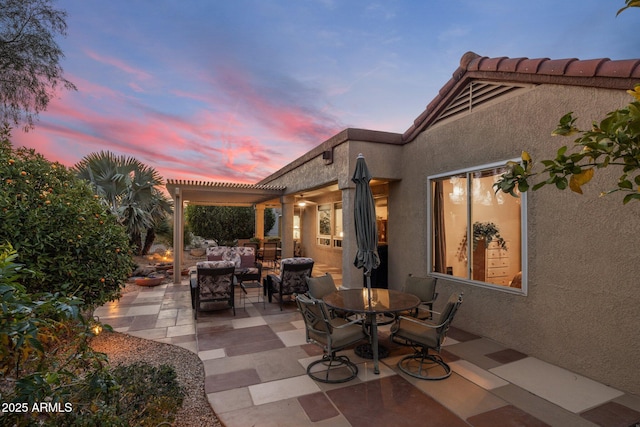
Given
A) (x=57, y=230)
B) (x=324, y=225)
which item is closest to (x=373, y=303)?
(x=57, y=230)

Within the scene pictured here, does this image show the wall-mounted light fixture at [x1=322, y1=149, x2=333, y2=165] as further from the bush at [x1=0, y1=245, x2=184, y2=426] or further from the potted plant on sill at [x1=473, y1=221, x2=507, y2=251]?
the bush at [x1=0, y1=245, x2=184, y2=426]

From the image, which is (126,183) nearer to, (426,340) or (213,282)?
(213,282)

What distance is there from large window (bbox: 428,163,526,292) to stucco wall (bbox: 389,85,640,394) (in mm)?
230

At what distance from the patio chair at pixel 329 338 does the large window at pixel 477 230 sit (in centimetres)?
282

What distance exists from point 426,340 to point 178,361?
362 centimetres

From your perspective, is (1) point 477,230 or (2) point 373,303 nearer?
(2) point 373,303

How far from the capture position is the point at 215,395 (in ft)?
12.1

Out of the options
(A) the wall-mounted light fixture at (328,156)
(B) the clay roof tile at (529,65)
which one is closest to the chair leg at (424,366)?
(B) the clay roof tile at (529,65)

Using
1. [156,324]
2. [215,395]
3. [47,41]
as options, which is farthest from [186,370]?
[47,41]

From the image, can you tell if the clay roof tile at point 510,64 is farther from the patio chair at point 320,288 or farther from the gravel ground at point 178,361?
the gravel ground at point 178,361

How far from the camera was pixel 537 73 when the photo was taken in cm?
462

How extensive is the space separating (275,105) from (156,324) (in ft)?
27.3

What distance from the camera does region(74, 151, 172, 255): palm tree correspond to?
Answer: 1180cm

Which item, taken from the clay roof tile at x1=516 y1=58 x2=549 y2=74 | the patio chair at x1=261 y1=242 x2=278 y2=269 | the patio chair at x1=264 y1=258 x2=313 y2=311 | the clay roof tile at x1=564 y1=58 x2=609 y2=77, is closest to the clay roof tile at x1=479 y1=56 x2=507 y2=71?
the clay roof tile at x1=516 y1=58 x2=549 y2=74
